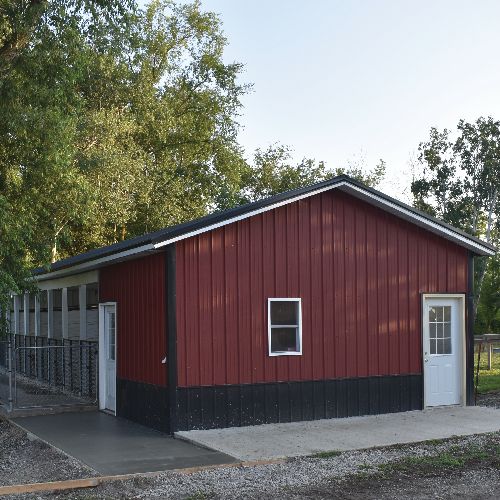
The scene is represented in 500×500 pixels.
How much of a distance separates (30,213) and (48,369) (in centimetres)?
383

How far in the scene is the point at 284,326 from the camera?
1359 cm

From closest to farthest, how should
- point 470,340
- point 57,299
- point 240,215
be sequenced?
1. point 240,215
2. point 470,340
3. point 57,299

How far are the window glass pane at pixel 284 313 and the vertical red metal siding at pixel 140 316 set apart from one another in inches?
76.7

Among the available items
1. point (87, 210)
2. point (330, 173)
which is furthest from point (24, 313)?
point (330, 173)

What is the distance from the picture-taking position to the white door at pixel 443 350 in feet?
48.8

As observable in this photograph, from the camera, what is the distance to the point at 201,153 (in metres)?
39.7

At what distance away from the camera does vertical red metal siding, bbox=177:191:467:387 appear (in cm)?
1287

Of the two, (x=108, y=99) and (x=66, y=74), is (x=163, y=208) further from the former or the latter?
(x=66, y=74)

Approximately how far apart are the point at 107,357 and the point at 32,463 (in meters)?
5.32

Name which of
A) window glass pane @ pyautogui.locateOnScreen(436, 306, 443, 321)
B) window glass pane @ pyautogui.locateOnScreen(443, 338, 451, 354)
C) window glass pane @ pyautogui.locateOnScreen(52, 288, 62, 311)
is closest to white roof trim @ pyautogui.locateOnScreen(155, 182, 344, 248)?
window glass pane @ pyautogui.locateOnScreen(436, 306, 443, 321)

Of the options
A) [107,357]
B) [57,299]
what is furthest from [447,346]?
[57,299]

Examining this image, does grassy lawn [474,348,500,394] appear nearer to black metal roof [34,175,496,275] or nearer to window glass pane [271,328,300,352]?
black metal roof [34,175,496,275]

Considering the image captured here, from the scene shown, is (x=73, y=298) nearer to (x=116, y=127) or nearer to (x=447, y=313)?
(x=447, y=313)

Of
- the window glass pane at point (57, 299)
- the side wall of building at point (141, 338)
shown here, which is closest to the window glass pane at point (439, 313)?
the side wall of building at point (141, 338)
